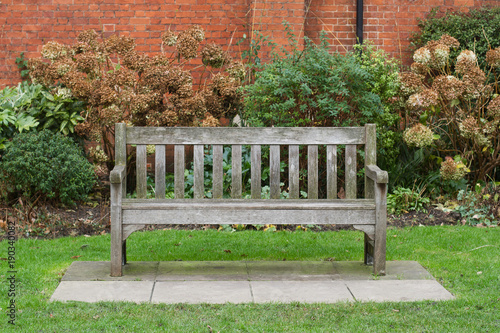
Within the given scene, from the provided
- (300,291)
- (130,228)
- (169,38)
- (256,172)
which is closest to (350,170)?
(256,172)

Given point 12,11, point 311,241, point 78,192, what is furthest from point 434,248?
point 12,11

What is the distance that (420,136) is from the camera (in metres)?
6.90

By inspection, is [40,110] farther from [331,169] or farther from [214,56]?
[331,169]

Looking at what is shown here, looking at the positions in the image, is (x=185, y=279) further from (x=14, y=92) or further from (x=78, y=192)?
(x=14, y=92)

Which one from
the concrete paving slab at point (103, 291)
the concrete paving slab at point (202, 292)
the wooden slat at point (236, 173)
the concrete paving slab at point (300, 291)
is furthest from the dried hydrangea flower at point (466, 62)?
the concrete paving slab at point (103, 291)

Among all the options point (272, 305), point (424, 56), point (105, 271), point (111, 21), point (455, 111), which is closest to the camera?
point (272, 305)

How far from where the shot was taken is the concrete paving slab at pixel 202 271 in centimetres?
438

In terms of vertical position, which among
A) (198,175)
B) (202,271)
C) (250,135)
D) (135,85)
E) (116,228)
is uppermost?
(135,85)

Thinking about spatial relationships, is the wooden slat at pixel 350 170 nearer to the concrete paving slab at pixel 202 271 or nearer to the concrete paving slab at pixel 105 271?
the concrete paving slab at pixel 202 271

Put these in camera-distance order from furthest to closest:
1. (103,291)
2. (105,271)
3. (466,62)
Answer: (466,62) < (105,271) < (103,291)

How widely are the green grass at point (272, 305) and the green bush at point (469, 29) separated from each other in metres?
3.08

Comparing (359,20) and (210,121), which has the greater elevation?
(359,20)

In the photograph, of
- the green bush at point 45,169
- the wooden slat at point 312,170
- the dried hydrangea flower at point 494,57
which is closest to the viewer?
the wooden slat at point 312,170

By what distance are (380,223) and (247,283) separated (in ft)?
3.53
